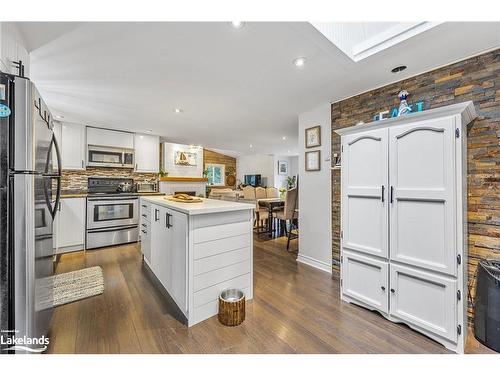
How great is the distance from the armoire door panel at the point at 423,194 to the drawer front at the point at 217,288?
1301 millimetres

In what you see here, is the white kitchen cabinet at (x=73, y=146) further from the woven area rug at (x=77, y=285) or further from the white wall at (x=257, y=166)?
the white wall at (x=257, y=166)

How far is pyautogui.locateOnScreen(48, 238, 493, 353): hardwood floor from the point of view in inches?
59.9

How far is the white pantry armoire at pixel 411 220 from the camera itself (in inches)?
58.8

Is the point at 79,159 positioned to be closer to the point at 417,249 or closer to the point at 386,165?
the point at 386,165

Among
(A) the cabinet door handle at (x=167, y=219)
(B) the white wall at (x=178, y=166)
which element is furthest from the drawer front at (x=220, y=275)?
(B) the white wall at (x=178, y=166)

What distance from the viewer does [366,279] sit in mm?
1972

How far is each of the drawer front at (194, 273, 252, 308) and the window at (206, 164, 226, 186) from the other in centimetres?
684

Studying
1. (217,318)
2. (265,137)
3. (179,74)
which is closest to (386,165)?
(217,318)

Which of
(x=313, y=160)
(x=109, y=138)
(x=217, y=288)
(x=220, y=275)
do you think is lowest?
(x=217, y=288)

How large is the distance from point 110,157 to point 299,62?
3864mm

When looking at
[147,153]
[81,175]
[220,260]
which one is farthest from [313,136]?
[81,175]

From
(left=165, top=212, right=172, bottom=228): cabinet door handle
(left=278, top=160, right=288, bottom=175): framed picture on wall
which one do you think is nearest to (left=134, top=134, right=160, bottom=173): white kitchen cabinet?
(left=165, top=212, right=172, bottom=228): cabinet door handle

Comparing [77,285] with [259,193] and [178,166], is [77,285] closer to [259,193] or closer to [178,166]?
[178,166]

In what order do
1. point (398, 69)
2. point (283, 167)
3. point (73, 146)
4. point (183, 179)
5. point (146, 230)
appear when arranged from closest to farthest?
1. point (398, 69)
2. point (146, 230)
3. point (73, 146)
4. point (183, 179)
5. point (283, 167)
